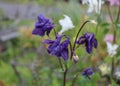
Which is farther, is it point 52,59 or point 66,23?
point 52,59

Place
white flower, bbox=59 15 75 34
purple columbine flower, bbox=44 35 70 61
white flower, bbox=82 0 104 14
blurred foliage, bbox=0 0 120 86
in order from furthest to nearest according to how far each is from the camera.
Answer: blurred foliage, bbox=0 0 120 86 < white flower, bbox=82 0 104 14 < white flower, bbox=59 15 75 34 < purple columbine flower, bbox=44 35 70 61

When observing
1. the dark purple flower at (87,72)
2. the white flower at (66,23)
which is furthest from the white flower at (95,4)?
the dark purple flower at (87,72)

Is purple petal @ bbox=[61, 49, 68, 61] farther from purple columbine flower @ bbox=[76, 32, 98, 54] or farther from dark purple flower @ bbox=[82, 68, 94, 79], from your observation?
dark purple flower @ bbox=[82, 68, 94, 79]

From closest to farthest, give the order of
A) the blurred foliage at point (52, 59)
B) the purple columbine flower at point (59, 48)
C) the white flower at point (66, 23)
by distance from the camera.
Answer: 1. the purple columbine flower at point (59, 48)
2. the white flower at point (66, 23)
3. the blurred foliage at point (52, 59)

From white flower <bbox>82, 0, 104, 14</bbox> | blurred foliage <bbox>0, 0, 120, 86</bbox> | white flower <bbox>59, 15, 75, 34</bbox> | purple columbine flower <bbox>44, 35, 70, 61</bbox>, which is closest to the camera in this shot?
purple columbine flower <bbox>44, 35, 70, 61</bbox>

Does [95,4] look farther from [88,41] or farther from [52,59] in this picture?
[52,59]

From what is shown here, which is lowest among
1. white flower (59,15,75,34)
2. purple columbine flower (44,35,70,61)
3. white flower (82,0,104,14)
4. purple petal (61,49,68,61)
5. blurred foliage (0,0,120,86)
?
blurred foliage (0,0,120,86)

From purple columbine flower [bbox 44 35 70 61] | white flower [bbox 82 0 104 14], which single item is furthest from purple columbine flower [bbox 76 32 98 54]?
white flower [bbox 82 0 104 14]

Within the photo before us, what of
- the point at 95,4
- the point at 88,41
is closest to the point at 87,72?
the point at 88,41

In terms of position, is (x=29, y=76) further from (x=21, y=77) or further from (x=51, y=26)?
(x=51, y=26)

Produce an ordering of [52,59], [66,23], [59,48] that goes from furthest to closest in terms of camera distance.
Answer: [52,59]
[66,23]
[59,48]

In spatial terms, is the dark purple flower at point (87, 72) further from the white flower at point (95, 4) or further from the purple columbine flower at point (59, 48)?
the white flower at point (95, 4)

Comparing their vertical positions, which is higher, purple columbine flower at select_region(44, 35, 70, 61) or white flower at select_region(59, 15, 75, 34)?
white flower at select_region(59, 15, 75, 34)
